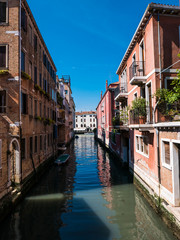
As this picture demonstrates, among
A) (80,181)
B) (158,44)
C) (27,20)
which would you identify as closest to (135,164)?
(80,181)

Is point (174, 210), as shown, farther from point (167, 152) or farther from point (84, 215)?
point (84, 215)

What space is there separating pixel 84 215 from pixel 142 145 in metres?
6.15

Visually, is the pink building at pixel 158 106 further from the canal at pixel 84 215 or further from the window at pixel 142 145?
the canal at pixel 84 215

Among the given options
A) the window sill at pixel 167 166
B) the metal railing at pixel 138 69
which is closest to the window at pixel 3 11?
the metal railing at pixel 138 69

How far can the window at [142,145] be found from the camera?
1132cm

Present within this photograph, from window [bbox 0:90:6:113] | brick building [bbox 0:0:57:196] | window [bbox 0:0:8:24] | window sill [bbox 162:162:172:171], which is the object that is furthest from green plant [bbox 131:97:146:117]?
window [bbox 0:0:8:24]

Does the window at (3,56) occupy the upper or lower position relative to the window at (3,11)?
lower

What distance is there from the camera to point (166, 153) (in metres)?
8.38

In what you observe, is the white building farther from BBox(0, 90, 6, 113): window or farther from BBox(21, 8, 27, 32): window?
BBox(0, 90, 6, 113): window

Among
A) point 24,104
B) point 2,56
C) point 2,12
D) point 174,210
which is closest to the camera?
point 174,210

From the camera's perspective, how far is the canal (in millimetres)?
6945

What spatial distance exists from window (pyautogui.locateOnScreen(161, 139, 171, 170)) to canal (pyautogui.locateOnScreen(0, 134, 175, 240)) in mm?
2379

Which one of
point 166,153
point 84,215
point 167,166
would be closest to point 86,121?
point 84,215

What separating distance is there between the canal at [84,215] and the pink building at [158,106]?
50.5 inches
